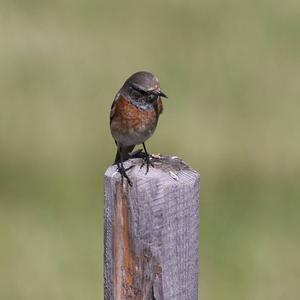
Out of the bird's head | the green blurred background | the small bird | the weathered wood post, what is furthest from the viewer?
the green blurred background

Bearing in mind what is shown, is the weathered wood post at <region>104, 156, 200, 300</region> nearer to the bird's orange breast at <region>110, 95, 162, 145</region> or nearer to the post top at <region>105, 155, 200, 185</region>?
the post top at <region>105, 155, 200, 185</region>

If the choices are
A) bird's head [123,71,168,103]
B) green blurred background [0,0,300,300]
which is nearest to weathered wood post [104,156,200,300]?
bird's head [123,71,168,103]

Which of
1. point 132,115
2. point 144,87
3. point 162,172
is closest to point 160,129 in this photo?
point 132,115

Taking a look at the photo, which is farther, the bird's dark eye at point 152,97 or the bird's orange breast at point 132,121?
the bird's orange breast at point 132,121

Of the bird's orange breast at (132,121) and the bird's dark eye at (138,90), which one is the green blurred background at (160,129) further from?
the bird's dark eye at (138,90)

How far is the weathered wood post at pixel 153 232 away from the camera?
4.02m

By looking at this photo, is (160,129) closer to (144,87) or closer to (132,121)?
(132,121)

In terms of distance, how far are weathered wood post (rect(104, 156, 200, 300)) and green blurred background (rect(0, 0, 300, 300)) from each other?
3.30 metres

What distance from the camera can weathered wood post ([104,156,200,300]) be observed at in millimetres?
4023

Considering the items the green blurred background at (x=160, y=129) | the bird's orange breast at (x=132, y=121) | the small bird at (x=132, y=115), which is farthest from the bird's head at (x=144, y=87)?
the green blurred background at (x=160, y=129)

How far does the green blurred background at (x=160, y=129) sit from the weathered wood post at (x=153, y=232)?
10.8ft
